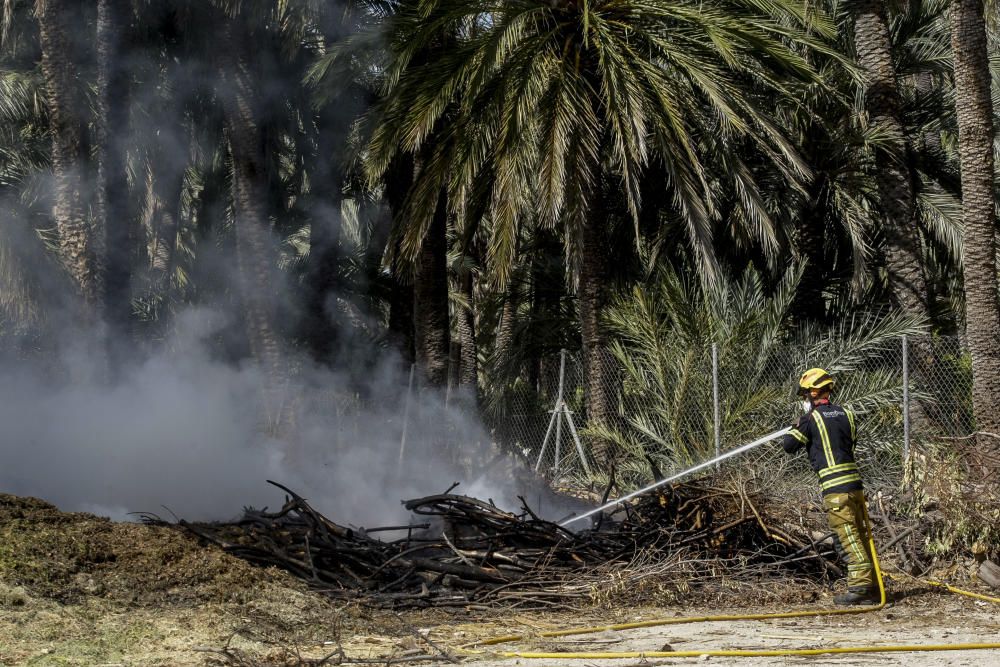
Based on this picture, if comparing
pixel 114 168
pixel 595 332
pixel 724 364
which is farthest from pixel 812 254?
pixel 114 168

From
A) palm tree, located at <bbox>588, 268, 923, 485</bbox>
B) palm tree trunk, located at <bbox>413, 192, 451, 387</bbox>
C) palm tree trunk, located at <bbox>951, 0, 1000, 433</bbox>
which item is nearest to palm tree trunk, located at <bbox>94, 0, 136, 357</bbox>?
palm tree trunk, located at <bbox>413, 192, 451, 387</bbox>

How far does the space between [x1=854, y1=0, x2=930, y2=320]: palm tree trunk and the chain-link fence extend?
31.6 inches

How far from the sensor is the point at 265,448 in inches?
577

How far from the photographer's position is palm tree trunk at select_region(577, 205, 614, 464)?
12.9 m

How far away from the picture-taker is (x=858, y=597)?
25.0ft

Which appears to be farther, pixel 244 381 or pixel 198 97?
pixel 198 97

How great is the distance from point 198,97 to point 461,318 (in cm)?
683

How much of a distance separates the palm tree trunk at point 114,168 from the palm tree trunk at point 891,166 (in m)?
9.92

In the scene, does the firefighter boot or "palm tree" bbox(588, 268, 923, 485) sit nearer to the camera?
the firefighter boot

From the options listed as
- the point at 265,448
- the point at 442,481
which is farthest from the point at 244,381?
the point at 442,481

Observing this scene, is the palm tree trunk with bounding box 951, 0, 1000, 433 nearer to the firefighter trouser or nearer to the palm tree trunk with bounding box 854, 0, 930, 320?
the palm tree trunk with bounding box 854, 0, 930, 320

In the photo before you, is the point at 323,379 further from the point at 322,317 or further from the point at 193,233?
the point at 193,233

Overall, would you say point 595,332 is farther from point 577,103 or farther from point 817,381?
point 817,381

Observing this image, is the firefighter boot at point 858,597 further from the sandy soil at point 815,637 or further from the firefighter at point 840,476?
the sandy soil at point 815,637
